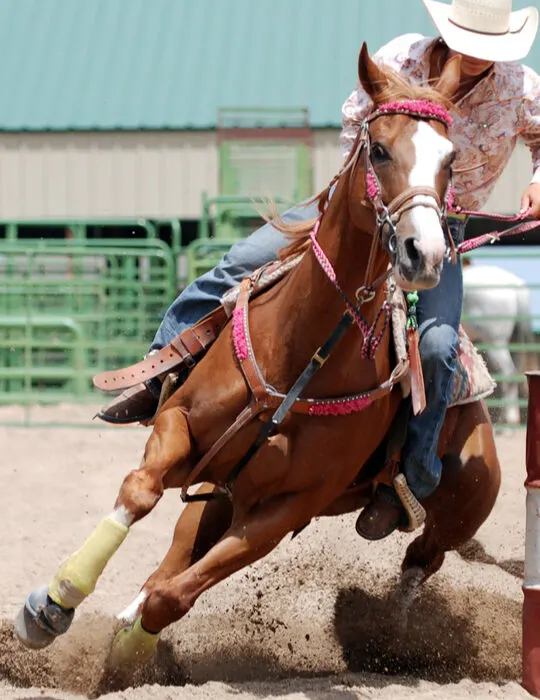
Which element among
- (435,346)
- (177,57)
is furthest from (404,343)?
(177,57)

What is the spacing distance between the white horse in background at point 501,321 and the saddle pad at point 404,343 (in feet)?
17.7

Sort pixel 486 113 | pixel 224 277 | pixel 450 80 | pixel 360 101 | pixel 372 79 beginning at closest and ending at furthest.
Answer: pixel 372 79 → pixel 450 80 → pixel 360 101 → pixel 486 113 → pixel 224 277

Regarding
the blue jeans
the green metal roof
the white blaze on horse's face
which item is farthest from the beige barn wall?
the white blaze on horse's face

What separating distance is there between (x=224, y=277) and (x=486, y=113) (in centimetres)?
104

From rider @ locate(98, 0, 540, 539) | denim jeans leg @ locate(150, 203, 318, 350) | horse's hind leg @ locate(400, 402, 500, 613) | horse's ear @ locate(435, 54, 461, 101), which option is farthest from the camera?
horse's hind leg @ locate(400, 402, 500, 613)

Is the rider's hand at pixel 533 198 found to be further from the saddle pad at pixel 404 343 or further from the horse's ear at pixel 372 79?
the horse's ear at pixel 372 79

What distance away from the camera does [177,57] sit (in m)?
17.6

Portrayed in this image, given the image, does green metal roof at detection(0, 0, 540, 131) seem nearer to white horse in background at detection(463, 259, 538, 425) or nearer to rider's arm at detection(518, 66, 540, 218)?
white horse in background at detection(463, 259, 538, 425)

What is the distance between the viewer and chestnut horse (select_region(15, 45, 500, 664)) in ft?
11.0

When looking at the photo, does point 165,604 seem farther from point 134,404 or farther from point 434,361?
point 434,361

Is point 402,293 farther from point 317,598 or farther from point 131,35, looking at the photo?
point 131,35

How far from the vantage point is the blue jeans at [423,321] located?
4086 millimetres

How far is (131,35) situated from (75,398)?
9.44m

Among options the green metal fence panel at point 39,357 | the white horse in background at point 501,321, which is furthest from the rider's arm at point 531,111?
the green metal fence panel at point 39,357
